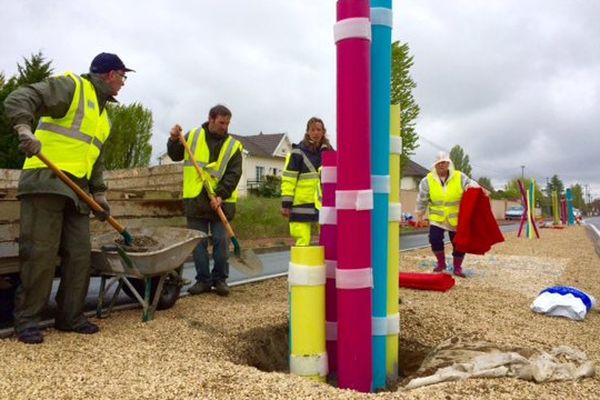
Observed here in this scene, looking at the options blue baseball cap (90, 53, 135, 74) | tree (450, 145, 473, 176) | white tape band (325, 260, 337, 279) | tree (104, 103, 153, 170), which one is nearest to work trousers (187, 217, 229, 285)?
blue baseball cap (90, 53, 135, 74)

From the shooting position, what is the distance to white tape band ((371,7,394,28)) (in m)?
3.25

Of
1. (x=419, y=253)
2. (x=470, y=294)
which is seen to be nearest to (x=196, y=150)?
(x=470, y=294)

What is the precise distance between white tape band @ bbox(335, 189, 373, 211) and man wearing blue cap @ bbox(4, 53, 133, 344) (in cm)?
198

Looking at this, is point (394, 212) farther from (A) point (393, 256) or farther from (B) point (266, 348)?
(B) point (266, 348)

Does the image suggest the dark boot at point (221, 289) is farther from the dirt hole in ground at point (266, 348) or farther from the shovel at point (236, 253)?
the dirt hole in ground at point (266, 348)

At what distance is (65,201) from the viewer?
12.7 ft

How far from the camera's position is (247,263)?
18.6 ft

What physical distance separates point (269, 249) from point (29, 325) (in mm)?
9551

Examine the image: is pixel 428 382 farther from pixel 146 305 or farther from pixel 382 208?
pixel 146 305

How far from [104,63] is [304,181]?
2431 mm

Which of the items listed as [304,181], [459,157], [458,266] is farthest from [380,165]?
[459,157]

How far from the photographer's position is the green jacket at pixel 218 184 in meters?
5.52

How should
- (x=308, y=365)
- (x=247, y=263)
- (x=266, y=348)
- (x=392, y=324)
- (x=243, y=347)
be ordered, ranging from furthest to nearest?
(x=247, y=263) < (x=266, y=348) < (x=243, y=347) < (x=392, y=324) < (x=308, y=365)

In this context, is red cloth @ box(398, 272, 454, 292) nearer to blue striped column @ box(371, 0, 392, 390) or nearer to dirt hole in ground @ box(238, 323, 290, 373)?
dirt hole in ground @ box(238, 323, 290, 373)
